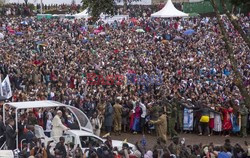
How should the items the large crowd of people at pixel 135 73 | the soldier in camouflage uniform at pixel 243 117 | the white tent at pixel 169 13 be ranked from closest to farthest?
the soldier in camouflage uniform at pixel 243 117 < the large crowd of people at pixel 135 73 < the white tent at pixel 169 13

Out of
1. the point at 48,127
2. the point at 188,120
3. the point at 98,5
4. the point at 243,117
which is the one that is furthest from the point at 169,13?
the point at 98,5

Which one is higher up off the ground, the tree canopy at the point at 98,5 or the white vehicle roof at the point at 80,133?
the tree canopy at the point at 98,5

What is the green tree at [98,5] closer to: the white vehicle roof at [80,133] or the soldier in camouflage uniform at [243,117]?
the white vehicle roof at [80,133]

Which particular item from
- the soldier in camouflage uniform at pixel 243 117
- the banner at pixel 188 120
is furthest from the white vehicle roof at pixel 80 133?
the soldier in camouflage uniform at pixel 243 117

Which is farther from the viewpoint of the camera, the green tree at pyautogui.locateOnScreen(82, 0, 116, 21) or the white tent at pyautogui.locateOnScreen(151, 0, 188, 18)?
the white tent at pyautogui.locateOnScreen(151, 0, 188, 18)

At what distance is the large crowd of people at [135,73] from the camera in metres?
22.5

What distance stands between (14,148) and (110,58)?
14882 mm

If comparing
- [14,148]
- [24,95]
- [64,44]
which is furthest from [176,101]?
[64,44]

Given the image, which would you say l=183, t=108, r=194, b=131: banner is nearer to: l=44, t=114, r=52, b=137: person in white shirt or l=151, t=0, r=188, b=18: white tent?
l=44, t=114, r=52, b=137: person in white shirt

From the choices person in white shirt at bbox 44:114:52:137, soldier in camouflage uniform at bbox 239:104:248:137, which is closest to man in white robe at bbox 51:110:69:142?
person in white shirt at bbox 44:114:52:137

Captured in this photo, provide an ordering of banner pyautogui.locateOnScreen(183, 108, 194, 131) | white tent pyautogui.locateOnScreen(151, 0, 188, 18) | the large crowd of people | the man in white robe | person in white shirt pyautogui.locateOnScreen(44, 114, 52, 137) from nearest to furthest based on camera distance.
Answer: the man in white robe → person in white shirt pyautogui.locateOnScreen(44, 114, 52, 137) → the large crowd of people → banner pyautogui.locateOnScreen(183, 108, 194, 131) → white tent pyautogui.locateOnScreen(151, 0, 188, 18)

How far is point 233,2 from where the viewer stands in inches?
600

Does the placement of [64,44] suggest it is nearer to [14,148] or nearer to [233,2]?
[14,148]

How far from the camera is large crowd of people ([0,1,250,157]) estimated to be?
22.5 metres
